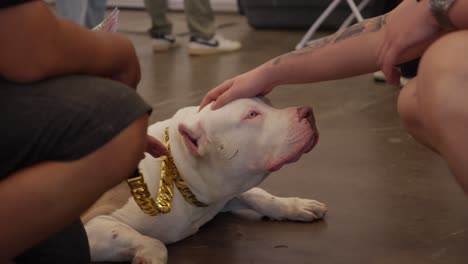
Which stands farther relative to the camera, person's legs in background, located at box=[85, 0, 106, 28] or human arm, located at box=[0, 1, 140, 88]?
person's legs in background, located at box=[85, 0, 106, 28]

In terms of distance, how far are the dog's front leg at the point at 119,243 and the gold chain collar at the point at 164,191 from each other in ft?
0.22

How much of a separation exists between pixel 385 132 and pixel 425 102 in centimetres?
136

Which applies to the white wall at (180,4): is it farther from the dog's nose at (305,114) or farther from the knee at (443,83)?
the knee at (443,83)

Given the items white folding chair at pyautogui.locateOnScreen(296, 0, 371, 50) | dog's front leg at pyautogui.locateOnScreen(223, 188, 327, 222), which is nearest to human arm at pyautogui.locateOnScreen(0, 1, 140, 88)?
dog's front leg at pyautogui.locateOnScreen(223, 188, 327, 222)

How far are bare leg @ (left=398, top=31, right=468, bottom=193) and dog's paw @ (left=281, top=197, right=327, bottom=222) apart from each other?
58 centimetres

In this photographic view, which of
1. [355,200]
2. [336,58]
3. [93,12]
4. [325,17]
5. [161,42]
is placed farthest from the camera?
[161,42]

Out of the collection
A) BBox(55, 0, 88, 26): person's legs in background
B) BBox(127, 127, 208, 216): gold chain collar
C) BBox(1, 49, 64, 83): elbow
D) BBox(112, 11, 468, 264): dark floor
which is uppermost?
BBox(1, 49, 64, 83): elbow

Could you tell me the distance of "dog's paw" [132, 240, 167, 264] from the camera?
1556 millimetres

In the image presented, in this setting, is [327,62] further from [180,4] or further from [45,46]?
[180,4]

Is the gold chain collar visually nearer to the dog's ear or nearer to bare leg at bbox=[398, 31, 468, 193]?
the dog's ear

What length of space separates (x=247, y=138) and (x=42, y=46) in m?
0.66

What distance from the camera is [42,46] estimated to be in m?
1.07

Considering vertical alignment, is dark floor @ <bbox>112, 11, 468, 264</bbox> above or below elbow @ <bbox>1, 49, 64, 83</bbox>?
below

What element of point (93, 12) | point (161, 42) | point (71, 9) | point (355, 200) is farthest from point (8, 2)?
point (161, 42)
